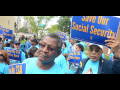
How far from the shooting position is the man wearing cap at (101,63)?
146 centimetres

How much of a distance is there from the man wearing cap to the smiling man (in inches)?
24.4

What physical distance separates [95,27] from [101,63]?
64 cm

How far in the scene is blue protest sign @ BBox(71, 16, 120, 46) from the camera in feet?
5.18

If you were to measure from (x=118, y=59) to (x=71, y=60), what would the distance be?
1.79 meters

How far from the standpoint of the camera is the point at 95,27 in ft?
5.29

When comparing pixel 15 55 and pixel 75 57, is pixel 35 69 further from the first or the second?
pixel 75 57

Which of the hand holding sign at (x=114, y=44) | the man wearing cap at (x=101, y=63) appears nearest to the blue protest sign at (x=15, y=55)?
the man wearing cap at (x=101, y=63)

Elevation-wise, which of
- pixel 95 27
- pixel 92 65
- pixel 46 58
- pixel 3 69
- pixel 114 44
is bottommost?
pixel 3 69

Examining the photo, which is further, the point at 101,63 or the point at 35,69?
the point at 101,63

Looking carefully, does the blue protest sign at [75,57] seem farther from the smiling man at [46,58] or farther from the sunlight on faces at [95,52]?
the smiling man at [46,58]

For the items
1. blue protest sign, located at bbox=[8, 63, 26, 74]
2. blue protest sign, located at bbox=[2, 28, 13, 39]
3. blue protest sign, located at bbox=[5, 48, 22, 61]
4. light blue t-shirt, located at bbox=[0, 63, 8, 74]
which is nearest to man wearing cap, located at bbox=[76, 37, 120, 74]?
blue protest sign, located at bbox=[8, 63, 26, 74]

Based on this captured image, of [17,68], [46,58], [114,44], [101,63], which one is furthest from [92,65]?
[17,68]

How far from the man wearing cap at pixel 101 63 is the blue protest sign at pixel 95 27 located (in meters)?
0.12

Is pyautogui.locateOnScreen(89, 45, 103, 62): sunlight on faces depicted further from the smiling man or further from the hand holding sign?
the smiling man
